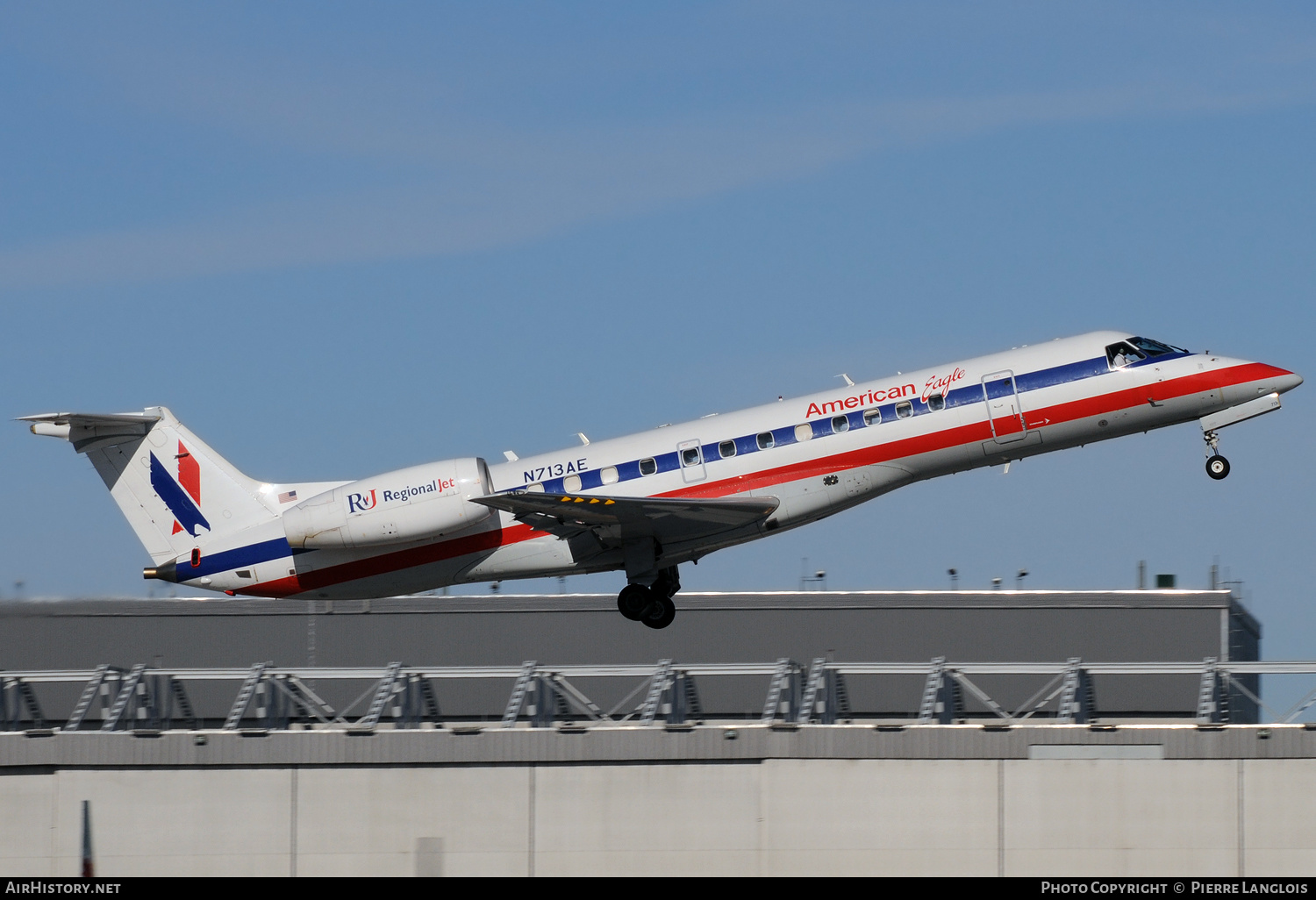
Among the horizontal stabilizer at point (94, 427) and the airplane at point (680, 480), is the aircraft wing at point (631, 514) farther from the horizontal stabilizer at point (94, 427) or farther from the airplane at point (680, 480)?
the horizontal stabilizer at point (94, 427)

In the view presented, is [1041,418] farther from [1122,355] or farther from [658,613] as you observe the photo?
[658,613]

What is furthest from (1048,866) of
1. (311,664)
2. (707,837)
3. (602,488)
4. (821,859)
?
(311,664)

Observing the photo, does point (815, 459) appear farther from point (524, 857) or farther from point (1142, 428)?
point (524, 857)

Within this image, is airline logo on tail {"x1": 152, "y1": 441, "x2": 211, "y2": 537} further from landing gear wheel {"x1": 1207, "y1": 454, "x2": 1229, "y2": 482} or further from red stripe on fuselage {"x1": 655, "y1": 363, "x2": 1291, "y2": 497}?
landing gear wheel {"x1": 1207, "y1": 454, "x2": 1229, "y2": 482}

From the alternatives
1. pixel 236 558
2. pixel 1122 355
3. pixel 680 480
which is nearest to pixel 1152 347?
pixel 1122 355

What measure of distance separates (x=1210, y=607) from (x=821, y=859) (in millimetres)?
22614

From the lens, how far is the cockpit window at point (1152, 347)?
27172mm

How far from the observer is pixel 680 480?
91.2 feet

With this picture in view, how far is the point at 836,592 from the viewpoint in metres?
43.9

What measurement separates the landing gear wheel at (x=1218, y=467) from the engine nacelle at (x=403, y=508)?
39.0ft

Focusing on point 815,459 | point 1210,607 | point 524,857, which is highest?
point 815,459

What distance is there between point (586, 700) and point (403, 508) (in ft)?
14.5

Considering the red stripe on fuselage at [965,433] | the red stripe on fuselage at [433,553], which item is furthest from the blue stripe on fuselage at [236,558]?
the red stripe on fuselage at [965,433]

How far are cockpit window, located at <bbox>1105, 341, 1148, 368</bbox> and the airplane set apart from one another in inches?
1.2
